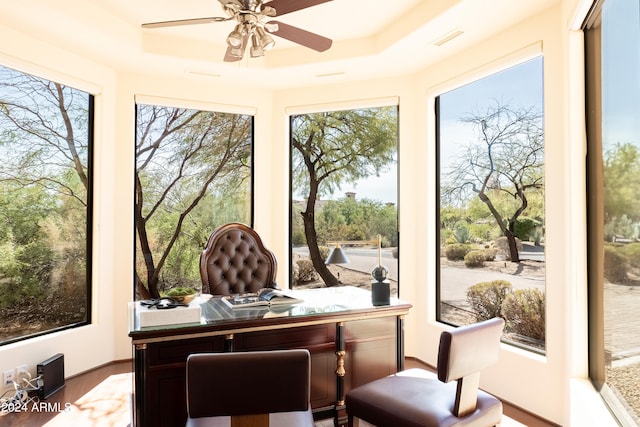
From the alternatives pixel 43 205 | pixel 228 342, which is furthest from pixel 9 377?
pixel 228 342

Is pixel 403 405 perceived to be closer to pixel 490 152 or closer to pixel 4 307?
pixel 490 152

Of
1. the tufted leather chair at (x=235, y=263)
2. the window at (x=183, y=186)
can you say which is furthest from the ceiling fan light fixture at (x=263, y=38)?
the window at (x=183, y=186)

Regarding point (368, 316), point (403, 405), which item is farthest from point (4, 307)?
point (403, 405)

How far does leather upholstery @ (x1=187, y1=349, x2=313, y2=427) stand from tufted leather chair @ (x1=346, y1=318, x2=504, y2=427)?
0.69 m

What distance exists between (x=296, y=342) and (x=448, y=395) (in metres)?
0.87

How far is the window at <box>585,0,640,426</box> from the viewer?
1.95 metres

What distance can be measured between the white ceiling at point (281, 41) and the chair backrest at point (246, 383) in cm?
255

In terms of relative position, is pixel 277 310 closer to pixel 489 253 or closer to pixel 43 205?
pixel 489 253

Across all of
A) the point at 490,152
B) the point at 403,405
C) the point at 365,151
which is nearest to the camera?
the point at 403,405

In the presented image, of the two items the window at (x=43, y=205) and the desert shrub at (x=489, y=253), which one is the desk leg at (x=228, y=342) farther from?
the desert shrub at (x=489, y=253)

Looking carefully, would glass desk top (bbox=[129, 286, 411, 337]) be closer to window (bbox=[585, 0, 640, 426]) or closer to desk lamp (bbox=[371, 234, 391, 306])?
desk lamp (bbox=[371, 234, 391, 306])

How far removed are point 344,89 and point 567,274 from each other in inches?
108

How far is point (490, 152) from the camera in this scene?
3500mm

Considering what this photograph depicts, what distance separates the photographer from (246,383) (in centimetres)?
141
